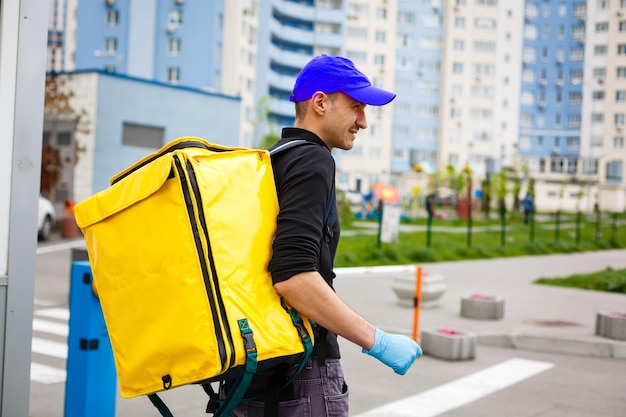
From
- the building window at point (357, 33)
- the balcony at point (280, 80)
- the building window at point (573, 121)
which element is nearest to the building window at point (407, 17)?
the building window at point (357, 33)

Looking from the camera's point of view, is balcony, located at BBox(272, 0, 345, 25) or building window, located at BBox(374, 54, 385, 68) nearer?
balcony, located at BBox(272, 0, 345, 25)

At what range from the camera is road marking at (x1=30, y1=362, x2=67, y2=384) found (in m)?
7.06

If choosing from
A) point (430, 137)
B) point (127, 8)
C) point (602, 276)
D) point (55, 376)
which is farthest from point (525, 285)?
point (430, 137)

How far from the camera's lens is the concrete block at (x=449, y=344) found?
338 inches

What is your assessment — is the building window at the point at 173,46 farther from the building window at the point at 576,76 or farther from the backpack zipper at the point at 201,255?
the backpack zipper at the point at 201,255

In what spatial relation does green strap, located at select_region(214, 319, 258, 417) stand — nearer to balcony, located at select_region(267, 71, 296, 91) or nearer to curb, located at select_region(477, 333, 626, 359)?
curb, located at select_region(477, 333, 626, 359)

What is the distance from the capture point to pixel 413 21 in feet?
322

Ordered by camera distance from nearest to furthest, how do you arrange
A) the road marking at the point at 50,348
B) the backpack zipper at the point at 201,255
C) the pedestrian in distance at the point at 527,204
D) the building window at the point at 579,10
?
1. the backpack zipper at the point at 201,255
2. the road marking at the point at 50,348
3. the pedestrian in distance at the point at 527,204
4. the building window at the point at 579,10

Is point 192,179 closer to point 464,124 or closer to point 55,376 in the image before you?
point 55,376

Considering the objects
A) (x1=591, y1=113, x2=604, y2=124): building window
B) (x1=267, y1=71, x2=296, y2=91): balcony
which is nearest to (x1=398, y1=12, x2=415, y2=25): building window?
(x1=267, y1=71, x2=296, y2=91): balcony

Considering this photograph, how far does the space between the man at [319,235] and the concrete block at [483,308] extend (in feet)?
28.5

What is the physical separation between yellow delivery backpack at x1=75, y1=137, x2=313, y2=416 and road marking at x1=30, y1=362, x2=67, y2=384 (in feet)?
16.5

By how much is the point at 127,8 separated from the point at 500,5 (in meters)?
52.2

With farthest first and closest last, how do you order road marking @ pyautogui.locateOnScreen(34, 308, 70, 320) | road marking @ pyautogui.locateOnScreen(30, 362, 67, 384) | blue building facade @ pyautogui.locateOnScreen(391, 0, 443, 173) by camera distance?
1. blue building facade @ pyautogui.locateOnScreen(391, 0, 443, 173)
2. road marking @ pyautogui.locateOnScreen(34, 308, 70, 320)
3. road marking @ pyautogui.locateOnScreen(30, 362, 67, 384)
